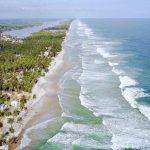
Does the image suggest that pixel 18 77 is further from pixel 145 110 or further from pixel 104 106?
pixel 145 110

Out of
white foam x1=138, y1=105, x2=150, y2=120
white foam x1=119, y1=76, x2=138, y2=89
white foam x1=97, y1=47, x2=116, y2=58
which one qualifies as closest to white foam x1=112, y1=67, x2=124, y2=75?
white foam x1=119, y1=76, x2=138, y2=89

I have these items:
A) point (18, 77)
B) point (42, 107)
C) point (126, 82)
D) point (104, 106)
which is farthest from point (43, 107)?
point (126, 82)

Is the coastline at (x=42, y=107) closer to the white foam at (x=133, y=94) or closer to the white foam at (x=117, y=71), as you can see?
the white foam at (x=133, y=94)

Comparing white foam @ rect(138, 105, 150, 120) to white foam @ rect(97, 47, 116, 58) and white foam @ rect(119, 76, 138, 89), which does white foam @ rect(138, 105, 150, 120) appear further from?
white foam @ rect(97, 47, 116, 58)

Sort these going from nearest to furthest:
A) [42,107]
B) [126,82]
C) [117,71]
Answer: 1. [42,107]
2. [126,82]
3. [117,71]

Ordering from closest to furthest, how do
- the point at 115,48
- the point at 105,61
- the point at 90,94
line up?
1. the point at 90,94
2. the point at 105,61
3. the point at 115,48

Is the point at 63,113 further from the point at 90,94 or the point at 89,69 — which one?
the point at 89,69

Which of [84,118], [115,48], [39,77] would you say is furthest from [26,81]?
[115,48]

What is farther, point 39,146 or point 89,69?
point 89,69

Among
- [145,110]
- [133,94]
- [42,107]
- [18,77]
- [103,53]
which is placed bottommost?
[42,107]
